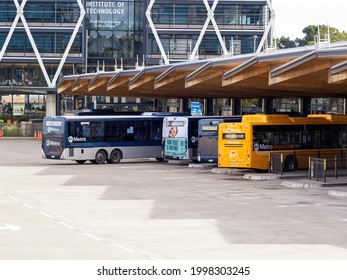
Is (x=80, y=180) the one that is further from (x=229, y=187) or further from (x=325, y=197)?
(x=325, y=197)

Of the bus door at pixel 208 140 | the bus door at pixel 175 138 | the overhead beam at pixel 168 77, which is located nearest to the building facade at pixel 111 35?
the overhead beam at pixel 168 77

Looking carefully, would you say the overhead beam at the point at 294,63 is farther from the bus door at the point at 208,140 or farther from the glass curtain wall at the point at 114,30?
the glass curtain wall at the point at 114,30

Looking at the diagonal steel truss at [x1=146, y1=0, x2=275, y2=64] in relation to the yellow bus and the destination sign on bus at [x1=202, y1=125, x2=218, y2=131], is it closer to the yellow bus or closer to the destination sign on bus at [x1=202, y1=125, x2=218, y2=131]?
the destination sign on bus at [x1=202, y1=125, x2=218, y2=131]

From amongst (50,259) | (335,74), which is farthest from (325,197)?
(50,259)

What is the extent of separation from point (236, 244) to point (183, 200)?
11.8 m

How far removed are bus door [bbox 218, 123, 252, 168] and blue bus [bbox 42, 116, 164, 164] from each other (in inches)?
424

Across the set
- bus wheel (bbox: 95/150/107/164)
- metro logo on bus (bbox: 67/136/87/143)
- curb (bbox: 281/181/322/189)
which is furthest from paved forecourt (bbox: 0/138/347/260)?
bus wheel (bbox: 95/150/107/164)

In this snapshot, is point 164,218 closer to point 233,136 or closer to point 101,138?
point 233,136

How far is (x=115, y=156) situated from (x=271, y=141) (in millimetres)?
13173

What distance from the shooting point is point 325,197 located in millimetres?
36094

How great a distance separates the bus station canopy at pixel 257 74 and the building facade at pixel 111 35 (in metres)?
29.9

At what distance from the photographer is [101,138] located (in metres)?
59.0

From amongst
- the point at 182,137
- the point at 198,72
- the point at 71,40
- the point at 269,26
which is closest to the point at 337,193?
the point at 182,137

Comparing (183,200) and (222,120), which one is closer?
(183,200)
